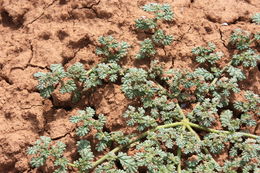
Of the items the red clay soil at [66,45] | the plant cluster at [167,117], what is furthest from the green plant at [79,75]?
the red clay soil at [66,45]

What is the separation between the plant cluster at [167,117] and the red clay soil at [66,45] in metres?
0.15

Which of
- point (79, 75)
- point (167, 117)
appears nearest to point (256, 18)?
point (167, 117)

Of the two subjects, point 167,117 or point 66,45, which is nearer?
point 167,117

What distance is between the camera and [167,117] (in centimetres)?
426

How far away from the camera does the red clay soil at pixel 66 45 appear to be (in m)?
4.35

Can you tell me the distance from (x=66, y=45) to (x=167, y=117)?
165cm

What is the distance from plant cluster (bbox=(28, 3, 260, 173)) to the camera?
405cm

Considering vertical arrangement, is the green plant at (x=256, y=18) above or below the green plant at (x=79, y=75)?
above

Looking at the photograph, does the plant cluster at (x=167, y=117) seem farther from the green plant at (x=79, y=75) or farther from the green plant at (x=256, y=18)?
the green plant at (x=256, y=18)

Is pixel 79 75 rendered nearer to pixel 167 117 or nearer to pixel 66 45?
pixel 66 45

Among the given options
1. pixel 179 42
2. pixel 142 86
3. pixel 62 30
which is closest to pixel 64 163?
pixel 142 86

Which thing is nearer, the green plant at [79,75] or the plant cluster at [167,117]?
the plant cluster at [167,117]

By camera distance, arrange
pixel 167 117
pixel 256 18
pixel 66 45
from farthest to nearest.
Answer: pixel 256 18 → pixel 66 45 → pixel 167 117

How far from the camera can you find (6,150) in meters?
4.25
